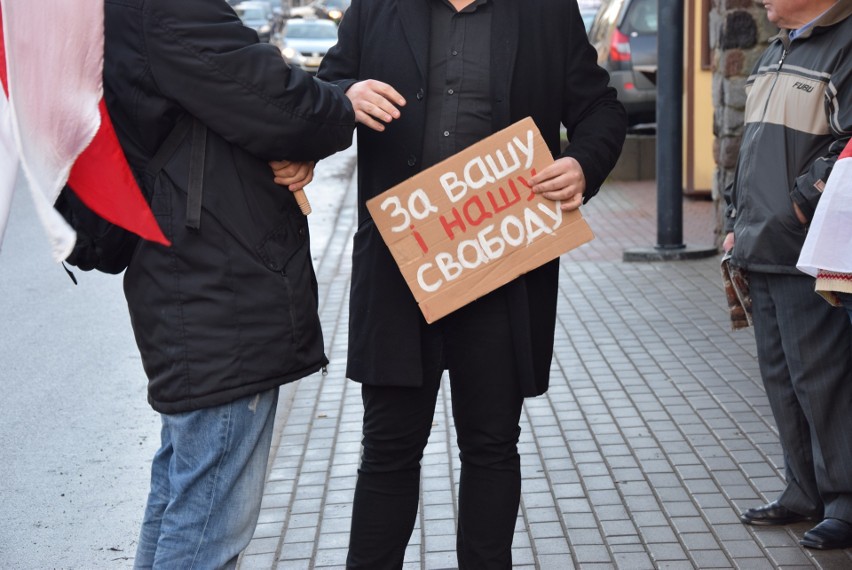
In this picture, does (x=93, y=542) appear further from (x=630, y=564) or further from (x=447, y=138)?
(x=447, y=138)

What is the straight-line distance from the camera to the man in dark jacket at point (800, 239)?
374 cm

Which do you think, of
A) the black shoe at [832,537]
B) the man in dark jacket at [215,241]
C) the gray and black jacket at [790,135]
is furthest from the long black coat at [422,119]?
the black shoe at [832,537]

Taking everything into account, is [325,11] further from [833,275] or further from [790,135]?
[833,275]

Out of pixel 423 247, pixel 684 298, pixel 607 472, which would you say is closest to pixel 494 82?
pixel 423 247

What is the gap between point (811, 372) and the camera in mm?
3949

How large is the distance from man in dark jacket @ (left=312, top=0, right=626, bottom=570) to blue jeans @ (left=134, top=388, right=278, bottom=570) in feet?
1.95

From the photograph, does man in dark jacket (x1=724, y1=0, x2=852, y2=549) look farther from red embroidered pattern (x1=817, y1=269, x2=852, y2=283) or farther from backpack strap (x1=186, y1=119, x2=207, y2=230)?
backpack strap (x1=186, y1=119, x2=207, y2=230)

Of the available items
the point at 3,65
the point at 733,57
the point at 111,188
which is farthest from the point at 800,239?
the point at 733,57

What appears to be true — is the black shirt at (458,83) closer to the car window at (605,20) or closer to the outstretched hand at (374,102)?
the outstretched hand at (374,102)

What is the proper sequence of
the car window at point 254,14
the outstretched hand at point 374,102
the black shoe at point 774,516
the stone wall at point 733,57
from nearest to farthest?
the outstretched hand at point 374,102 < the black shoe at point 774,516 < the stone wall at point 733,57 < the car window at point 254,14

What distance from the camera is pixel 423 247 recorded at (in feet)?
10.1

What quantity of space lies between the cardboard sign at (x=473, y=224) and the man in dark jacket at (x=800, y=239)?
3.39ft

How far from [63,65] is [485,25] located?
3.93ft

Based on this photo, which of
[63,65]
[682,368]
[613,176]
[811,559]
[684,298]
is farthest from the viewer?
[613,176]
